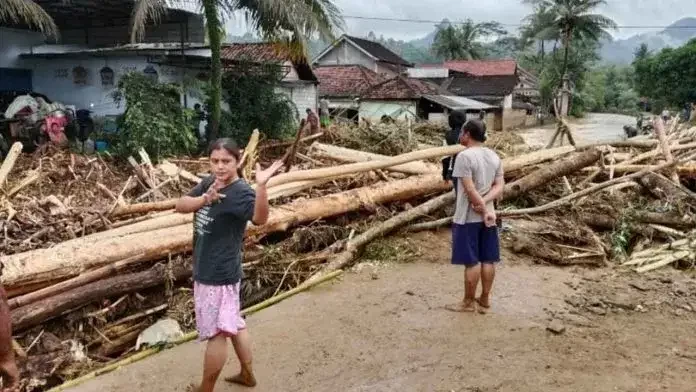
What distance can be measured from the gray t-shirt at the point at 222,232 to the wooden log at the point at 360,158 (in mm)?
4978

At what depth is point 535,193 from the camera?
Answer: 315 inches

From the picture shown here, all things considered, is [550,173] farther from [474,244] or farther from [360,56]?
[360,56]

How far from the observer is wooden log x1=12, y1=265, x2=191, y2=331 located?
4.35 meters

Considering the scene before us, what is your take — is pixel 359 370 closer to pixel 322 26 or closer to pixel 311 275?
pixel 311 275

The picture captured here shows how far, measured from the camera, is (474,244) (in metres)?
4.51

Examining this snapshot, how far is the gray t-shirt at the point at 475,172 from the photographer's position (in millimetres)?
4418

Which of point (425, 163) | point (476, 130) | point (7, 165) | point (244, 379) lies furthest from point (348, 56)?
point (244, 379)

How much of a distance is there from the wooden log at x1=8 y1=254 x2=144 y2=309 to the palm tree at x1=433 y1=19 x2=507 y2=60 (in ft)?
170

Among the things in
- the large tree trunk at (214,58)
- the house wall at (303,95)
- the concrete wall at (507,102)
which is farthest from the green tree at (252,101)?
the concrete wall at (507,102)

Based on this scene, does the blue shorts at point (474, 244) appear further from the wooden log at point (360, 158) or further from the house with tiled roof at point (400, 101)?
the house with tiled roof at point (400, 101)

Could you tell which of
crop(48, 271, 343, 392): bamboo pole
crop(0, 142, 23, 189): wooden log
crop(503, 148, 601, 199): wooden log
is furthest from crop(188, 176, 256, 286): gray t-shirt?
crop(503, 148, 601, 199): wooden log

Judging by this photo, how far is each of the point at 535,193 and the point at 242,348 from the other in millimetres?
5634

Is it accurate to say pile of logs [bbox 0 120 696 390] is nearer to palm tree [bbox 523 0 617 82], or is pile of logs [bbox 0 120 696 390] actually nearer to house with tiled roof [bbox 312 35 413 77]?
house with tiled roof [bbox 312 35 413 77]

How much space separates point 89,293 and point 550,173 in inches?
217
